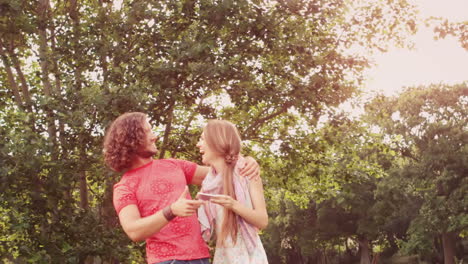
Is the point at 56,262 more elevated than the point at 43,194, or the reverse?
the point at 43,194

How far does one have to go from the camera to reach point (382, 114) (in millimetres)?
14500

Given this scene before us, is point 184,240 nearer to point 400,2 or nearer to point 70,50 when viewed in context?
point 70,50

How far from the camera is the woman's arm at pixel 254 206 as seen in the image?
3.61 meters

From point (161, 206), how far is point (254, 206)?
579 millimetres

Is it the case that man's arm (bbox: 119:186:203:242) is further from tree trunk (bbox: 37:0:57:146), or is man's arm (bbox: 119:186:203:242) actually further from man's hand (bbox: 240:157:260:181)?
tree trunk (bbox: 37:0:57:146)

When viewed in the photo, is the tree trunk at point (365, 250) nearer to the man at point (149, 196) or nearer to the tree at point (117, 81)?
the tree at point (117, 81)

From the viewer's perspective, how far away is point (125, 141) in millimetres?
3760

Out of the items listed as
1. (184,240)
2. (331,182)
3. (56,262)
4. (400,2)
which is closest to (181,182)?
(184,240)

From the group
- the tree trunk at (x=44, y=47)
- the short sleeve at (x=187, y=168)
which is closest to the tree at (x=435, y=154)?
the tree trunk at (x=44, y=47)

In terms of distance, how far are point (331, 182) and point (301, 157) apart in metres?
2.72

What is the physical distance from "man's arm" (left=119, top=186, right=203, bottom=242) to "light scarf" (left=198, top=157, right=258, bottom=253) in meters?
0.36

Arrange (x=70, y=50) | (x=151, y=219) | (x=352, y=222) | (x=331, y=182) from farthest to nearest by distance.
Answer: (x=352, y=222), (x=331, y=182), (x=70, y=50), (x=151, y=219)

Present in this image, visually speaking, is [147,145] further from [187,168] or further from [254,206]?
[254,206]


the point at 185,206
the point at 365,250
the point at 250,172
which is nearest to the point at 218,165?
the point at 250,172
